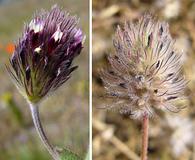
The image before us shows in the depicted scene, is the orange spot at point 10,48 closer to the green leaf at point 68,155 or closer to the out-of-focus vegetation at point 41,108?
the out-of-focus vegetation at point 41,108

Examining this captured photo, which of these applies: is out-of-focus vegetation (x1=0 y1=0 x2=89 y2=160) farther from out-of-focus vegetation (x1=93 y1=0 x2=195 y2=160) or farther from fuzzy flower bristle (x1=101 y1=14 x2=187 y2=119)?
out-of-focus vegetation (x1=93 y1=0 x2=195 y2=160)

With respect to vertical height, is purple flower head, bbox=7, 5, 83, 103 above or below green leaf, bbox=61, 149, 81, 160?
above

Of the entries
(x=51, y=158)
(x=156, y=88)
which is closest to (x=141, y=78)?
(x=156, y=88)

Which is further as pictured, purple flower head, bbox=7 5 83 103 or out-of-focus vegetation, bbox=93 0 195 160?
out-of-focus vegetation, bbox=93 0 195 160

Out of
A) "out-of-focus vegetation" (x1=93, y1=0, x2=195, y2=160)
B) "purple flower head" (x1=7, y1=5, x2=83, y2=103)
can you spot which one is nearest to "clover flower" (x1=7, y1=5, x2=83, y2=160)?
"purple flower head" (x1=7, y1=5, x2=83, y2=103)

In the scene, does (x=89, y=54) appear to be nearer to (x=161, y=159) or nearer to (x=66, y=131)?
(x=66, y=131)

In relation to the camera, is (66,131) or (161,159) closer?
(66,131)
